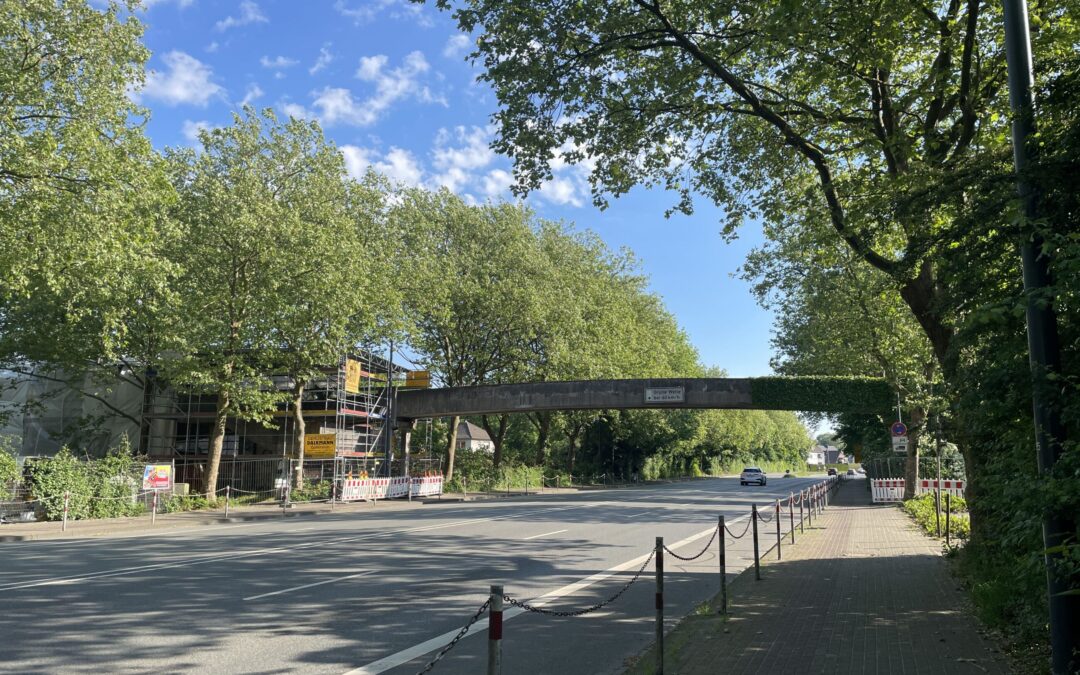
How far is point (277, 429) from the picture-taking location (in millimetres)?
37094

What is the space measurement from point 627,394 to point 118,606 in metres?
30.8

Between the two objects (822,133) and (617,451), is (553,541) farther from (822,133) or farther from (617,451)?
(617,451)

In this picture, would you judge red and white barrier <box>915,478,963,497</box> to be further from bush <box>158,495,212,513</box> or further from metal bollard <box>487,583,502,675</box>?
bush <box>158,495,212,513</box>

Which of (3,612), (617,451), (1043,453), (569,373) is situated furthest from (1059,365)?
(617,451)

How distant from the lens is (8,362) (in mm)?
31469

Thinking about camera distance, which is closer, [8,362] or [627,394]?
[8,362]

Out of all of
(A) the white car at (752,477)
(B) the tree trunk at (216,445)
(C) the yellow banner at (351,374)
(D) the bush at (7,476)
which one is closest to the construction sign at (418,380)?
(C) the yellow banner at (351,374)

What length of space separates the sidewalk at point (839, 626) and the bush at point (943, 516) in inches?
105

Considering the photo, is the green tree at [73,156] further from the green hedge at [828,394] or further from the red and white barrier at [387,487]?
the green hedge at [828,394]

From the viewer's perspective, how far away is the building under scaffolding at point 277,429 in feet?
122

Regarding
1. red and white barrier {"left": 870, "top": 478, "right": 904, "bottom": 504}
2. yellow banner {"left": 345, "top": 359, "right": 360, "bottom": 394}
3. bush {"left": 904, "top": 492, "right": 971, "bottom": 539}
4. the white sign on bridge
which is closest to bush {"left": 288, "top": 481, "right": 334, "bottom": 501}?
yellow banner {"left": 345, "top": 359, "right": 360, "bottom": 394}

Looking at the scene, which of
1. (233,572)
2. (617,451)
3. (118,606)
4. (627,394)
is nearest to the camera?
(118,606)

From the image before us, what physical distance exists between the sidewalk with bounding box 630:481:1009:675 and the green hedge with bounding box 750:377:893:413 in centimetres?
2383

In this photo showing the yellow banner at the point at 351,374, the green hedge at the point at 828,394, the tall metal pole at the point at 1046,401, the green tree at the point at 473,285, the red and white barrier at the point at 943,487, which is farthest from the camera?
the green tree at the point at 473,285
